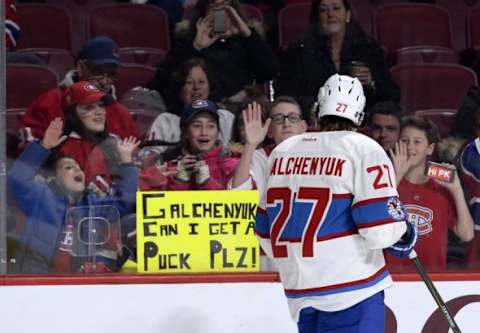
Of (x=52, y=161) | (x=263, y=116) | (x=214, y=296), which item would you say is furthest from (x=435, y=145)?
(x=52, y=161)

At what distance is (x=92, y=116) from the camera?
193 inches

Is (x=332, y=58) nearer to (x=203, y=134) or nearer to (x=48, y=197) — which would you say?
(x=203, y=134)

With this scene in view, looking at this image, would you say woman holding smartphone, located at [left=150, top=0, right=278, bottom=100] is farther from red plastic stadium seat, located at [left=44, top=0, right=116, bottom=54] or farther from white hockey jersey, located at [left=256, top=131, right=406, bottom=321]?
white hockey jersey, located at [left=256, top=131, right=406, bottom=321]

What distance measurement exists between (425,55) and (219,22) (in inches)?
33.2

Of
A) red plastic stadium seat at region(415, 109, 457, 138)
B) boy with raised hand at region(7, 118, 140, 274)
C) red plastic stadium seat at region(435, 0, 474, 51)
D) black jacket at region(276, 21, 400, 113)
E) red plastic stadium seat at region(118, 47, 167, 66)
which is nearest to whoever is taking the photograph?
boy with raised hand at region(7, 118, 140, 274)

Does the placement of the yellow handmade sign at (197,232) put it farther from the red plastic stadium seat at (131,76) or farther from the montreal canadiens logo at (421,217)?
the montreal canadiens logo at (421,217)

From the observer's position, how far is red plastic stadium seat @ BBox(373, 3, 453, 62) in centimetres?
556

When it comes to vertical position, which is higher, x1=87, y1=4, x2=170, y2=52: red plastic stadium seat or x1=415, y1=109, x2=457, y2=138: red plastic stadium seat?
x1=87, y1=4, x2=170, y2=52: red plastic stadium seat

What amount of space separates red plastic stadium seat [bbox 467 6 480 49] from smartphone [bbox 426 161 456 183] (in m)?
1.09

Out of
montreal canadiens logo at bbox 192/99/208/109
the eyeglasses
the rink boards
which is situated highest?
montreal canadiens logo at bbox 192/99/208/109

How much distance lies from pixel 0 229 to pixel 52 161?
0.30m

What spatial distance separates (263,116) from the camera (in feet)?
16.3

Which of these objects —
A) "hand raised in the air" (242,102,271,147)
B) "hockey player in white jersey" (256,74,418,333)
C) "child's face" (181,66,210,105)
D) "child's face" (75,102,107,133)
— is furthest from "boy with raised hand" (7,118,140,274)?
"hockey player in white jersey" (256,74,418,333)

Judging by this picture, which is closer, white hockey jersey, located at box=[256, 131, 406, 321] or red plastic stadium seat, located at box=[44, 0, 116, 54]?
white hockey jersey, located at box=[256, 131, 406, 321]
